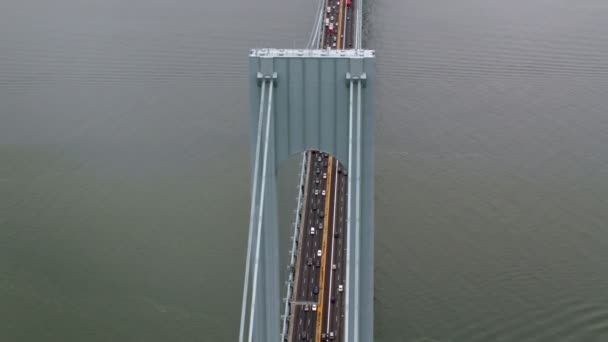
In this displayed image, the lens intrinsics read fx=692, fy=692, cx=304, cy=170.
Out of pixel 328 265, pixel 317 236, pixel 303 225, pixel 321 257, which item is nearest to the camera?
pixel 328 265

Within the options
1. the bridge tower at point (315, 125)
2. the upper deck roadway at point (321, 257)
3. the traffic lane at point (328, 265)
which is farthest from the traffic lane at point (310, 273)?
the bridge tower at point (315, 125)

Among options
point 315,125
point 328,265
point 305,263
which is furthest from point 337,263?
point 315,125

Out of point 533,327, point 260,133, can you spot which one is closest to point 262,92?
point 260,133

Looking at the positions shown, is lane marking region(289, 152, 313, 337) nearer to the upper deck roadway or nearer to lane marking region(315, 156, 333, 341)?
the upper deck roadway

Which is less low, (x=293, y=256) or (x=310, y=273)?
(x=293, y=256)

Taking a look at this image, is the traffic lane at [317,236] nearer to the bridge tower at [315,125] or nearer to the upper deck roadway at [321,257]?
the upper deck roadway at [321,257]

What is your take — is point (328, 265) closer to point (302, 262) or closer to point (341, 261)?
point (341, 261)

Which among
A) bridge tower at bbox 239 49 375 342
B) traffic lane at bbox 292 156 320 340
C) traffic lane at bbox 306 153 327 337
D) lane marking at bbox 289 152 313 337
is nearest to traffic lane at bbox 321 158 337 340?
traffic lane at bbox 306 153 327 337

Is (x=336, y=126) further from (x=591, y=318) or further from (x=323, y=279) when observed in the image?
(x=591, y=318)
